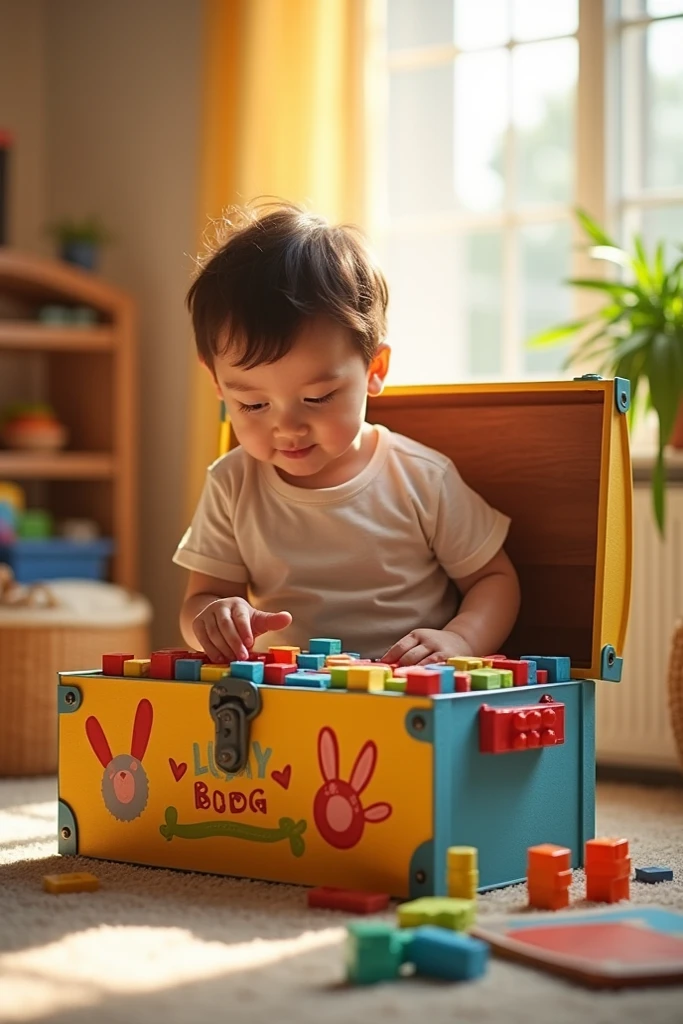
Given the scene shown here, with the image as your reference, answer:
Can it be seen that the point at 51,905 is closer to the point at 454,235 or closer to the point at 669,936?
the point at 669,936

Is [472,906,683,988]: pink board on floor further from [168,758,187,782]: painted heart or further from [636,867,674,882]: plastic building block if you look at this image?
[168,758,187,782]: painted heart

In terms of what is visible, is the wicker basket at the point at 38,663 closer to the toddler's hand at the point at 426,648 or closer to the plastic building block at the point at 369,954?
the toddler's hand at the point at 426,648

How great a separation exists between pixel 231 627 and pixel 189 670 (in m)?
0.06

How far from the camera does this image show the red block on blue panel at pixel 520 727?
1177mm

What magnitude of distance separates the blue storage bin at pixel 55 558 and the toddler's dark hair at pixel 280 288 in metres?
1.32

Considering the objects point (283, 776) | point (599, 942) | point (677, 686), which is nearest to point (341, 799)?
point (283, 776)

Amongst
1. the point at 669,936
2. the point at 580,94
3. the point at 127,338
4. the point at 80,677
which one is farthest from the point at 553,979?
the point at 127,338

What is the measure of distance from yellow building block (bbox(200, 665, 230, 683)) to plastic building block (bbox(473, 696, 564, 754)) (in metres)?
0.25

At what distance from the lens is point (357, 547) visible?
4.95 feet

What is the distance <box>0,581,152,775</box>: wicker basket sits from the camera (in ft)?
7.10

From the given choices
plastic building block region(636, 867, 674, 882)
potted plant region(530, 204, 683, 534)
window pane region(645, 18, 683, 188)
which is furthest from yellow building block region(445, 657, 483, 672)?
window pane region(645, 18, 683, 188)

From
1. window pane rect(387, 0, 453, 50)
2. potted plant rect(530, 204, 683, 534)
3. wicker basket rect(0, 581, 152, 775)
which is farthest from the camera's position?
window pane rect(387, 0, 453, 50)

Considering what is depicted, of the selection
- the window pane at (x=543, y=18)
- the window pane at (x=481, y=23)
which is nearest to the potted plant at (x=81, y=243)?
the window pane at (x=481, y=23)

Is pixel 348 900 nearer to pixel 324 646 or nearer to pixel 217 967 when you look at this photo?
pixel 217 967
